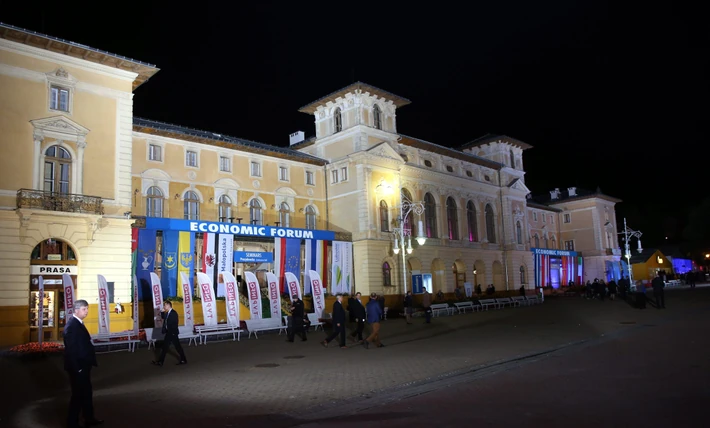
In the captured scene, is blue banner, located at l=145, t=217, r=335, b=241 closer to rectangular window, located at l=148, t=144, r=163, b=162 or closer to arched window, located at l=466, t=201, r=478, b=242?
rectangular window, located at l=148, t=144, r=163, b=162

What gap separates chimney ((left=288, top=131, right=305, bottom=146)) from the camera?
150 ft

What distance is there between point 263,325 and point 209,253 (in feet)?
23.2

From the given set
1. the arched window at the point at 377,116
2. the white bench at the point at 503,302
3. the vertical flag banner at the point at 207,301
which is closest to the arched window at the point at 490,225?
the white bench at the point at 503,302

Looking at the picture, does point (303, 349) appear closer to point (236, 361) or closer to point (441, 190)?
point (236, 361)

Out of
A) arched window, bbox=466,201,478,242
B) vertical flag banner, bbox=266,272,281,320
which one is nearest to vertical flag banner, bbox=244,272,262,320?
vertical flag banner, bbox=266,272,281,320

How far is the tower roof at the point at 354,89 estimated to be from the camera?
4011 centimetres

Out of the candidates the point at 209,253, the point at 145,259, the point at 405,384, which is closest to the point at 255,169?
the point at 209,253

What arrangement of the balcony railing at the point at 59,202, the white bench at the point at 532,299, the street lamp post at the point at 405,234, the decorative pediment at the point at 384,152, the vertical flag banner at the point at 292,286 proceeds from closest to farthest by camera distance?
the balcony railing at the point at 59,202 < the vertical flag banner at the point at 292,286 < the street lamp post at the point at 405,234 < the decorative pediment at the point at 384,152 < the white bench at the point at 532,299

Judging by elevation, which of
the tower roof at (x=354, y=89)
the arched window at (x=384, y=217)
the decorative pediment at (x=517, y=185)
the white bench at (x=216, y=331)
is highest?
the tower roof at (x=354, y=89)

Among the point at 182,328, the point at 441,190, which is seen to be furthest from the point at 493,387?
the point at 441,190

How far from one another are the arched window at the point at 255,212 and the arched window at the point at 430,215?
14732 millimetres

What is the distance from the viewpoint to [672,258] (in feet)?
318

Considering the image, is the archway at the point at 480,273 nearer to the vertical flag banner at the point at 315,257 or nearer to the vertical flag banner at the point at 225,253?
the vertical flag banner at the point at 315,257

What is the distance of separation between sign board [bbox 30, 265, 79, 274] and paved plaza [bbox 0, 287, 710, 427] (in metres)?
5.09
